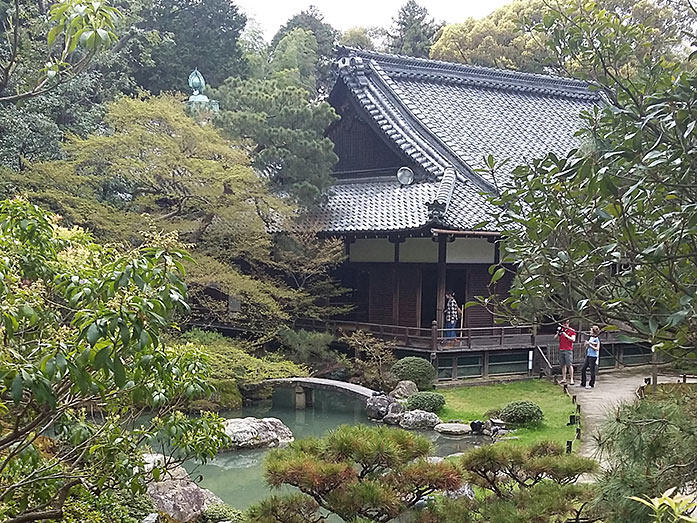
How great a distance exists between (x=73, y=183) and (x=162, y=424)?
10.6m

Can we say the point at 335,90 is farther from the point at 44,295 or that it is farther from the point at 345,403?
the point at 44,295

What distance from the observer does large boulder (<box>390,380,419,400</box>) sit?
1277cm

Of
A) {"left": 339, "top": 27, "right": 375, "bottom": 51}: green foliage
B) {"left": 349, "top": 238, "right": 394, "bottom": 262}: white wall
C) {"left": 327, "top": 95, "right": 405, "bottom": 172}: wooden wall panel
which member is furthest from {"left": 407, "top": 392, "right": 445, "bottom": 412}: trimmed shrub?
{"left": 339, "top": 27, "right": 375, "bottom": 51}: green foliage

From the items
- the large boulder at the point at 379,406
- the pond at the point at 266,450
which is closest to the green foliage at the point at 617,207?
the pond at the point at 266,450

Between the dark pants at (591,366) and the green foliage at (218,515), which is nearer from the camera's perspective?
the green foliage at (218,515)

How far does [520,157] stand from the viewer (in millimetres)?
17922

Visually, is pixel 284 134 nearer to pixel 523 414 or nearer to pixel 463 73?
pixel 463 73

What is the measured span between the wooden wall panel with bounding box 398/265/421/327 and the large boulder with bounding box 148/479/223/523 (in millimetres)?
8746

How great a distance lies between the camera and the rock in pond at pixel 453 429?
11164mm

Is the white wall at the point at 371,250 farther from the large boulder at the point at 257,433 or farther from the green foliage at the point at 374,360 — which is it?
the large boulder at the point at 257,433

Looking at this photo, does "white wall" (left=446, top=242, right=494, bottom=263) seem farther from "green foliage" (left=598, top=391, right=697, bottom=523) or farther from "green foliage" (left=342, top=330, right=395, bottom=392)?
"green foliage" (left=598, top=391, right=697, bottom=523)

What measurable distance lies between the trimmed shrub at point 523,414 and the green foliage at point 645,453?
7293 millimetres

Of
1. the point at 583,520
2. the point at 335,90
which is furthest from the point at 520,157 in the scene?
the point at 583,520

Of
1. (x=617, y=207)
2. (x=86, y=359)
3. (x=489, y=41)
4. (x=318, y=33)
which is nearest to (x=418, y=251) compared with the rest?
(x=617, y=207)
